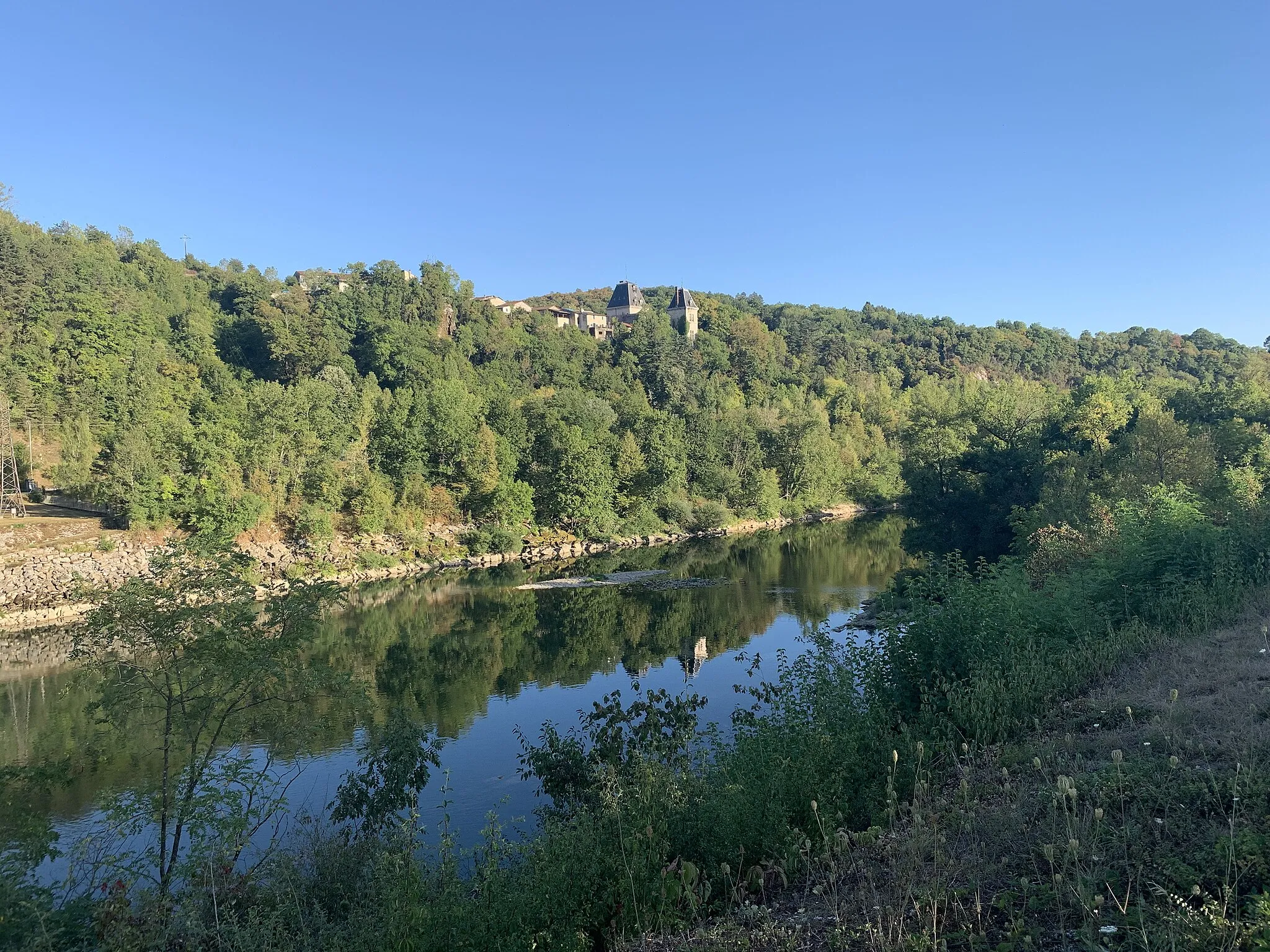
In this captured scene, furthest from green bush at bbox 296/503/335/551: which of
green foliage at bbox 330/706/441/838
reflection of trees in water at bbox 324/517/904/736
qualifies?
green foliage at bbox 330/706/441/838

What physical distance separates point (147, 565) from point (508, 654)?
1873 cm

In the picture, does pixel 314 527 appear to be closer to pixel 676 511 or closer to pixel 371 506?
pixel 371 506

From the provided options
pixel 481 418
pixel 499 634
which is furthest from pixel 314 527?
pixel 499 634

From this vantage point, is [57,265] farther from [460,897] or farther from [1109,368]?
[1109,368]

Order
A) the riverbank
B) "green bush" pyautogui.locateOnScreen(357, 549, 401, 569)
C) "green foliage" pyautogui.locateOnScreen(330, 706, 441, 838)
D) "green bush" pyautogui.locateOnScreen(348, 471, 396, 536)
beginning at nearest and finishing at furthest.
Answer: "green foliage" pyautogui.locateOnScreen(330, 706, 441, 838) < the riverbank < "green bush" pyautogui.locateOnScreen(357, 549, 401, 569) < "green bush" pyautogui.locateOnScreen(348, 471, 396, 536)

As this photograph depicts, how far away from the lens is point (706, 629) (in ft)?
78.8

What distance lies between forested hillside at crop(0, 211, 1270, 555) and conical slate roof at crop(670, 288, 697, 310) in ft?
39.6

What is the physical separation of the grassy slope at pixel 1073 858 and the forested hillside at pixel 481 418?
338 inches

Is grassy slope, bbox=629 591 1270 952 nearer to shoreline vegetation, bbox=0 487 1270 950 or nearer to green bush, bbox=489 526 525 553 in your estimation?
shoreline vegetation, bbox=0 487 1270 950

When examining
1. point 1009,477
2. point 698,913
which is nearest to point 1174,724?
point 698,913

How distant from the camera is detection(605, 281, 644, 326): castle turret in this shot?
359 ft

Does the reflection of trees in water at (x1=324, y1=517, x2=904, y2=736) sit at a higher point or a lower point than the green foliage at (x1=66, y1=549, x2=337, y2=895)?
lower

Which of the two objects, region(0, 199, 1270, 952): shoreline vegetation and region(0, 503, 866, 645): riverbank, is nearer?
region(0, 199, 1270, 952): shoreline vegetation

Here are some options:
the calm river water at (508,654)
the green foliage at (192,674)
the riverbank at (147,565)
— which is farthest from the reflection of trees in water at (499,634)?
the riverbank at (147,565)
